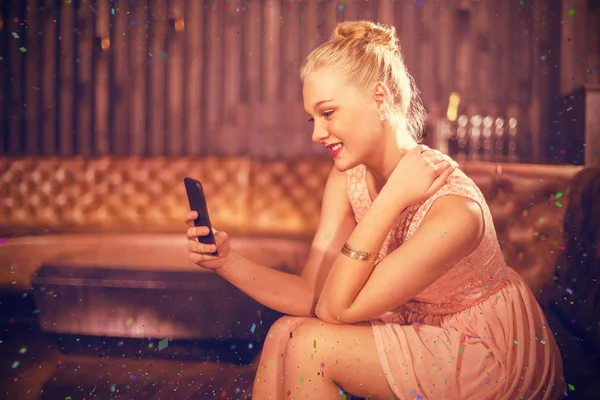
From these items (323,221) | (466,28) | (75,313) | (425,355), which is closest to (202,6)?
(466,28)

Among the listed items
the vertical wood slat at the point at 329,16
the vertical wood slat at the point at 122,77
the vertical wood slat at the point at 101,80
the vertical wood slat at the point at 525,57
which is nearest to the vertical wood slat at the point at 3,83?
the vertical wood slat at the point at 101,80

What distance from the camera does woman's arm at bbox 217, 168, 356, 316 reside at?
1.20 metres

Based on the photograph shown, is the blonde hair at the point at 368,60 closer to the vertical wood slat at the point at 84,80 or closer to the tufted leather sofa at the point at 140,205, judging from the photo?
the tufted leather sofa at the point at 140,205

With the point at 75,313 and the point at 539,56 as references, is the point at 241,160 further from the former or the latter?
the point at 539,56

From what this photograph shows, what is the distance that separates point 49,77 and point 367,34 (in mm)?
3034

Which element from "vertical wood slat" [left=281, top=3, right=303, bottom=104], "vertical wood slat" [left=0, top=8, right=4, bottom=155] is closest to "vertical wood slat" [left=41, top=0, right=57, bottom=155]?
"vertical wood slat" [left=0, top=8, right=4, bottom=155]

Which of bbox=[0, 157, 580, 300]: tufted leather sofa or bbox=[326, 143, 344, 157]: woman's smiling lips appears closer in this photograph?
bbox=[326, 143, 344, 157]: woman's smiling lips

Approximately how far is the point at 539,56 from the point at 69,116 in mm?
3460

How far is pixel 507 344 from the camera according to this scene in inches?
39.2

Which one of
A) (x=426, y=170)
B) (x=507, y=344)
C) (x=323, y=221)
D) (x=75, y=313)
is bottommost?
(x=75, y=313)

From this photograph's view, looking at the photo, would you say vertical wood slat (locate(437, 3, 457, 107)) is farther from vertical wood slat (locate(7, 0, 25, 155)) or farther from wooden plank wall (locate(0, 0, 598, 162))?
vertical wood slat (locate(7, 0, 25, 155))

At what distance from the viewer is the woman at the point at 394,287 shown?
933mm

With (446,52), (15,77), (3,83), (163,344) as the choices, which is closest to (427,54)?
(446,52)

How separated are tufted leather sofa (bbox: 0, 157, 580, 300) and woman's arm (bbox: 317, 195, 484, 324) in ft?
4.55
